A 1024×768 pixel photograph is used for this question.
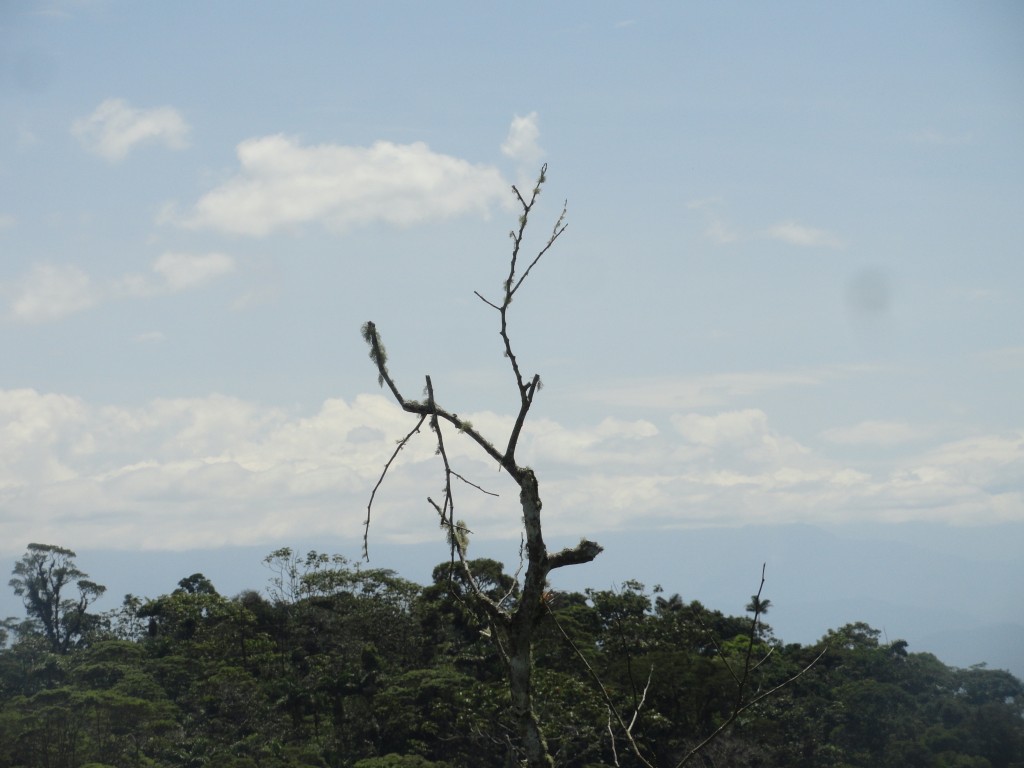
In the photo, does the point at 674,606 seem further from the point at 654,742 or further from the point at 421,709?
the point at 421,709

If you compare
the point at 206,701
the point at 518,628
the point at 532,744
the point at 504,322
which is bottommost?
the point at 206,701

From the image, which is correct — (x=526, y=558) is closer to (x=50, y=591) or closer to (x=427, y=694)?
(x=427, y=694)

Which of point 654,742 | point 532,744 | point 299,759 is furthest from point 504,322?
point 654,742

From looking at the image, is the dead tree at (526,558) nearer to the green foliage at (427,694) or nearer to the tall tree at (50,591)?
the green foliage at (427,694)

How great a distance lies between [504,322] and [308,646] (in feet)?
137

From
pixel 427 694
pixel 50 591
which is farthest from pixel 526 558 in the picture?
pixel 50 591

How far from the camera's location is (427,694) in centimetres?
3397

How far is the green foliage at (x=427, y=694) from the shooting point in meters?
32.4

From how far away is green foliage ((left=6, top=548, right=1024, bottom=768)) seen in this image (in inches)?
1276

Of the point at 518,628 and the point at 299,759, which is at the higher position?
the point at 518,628

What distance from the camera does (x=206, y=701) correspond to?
119ft

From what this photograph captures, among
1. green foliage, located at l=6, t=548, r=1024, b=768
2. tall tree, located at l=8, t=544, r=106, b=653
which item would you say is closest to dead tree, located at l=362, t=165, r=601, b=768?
green foliage, located at l=6, t=548, r=1024, b=768

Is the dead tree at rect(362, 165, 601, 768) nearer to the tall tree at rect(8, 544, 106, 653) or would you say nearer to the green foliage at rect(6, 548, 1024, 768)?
the green foliage at rect(6, 548, 1024, 768)

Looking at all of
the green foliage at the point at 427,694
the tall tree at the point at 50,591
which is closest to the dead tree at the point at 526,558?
the green foliage at the point at 427,694
